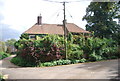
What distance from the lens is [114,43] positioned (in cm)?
1533

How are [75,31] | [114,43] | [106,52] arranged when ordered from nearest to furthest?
[106,52] < [114,43] < [75,31]

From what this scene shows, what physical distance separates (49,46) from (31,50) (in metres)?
1.79

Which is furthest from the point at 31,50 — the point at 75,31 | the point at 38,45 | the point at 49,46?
the point at 75,31

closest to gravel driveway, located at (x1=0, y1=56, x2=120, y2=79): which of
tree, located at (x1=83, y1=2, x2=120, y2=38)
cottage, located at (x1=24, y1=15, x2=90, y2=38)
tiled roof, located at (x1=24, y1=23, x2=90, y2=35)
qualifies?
cottage, located at (x1=24, y1=15, x2=90, y2=38)

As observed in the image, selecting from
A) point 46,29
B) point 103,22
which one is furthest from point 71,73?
point 103,22

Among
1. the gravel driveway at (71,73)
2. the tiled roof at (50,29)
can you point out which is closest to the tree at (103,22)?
the tiled roof at (50,29)

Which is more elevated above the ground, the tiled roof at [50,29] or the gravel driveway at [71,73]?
the tiled roof at [50,29]

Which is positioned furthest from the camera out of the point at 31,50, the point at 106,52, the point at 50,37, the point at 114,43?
the point at 114,43

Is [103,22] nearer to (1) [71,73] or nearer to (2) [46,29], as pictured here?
(2) [46,29]

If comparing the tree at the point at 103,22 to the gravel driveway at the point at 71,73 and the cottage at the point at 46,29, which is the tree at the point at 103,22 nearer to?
the cottage at the point at 46,29

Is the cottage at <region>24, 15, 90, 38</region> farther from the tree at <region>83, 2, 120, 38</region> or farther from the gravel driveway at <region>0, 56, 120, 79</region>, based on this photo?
the gravel driveway at <region>0, 56, 120, 79</region>

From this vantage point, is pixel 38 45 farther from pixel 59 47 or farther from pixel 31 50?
pixel 59 47

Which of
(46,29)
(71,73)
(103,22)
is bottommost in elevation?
(71,73)

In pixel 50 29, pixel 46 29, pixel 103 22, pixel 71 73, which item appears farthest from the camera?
pixel 103 22
